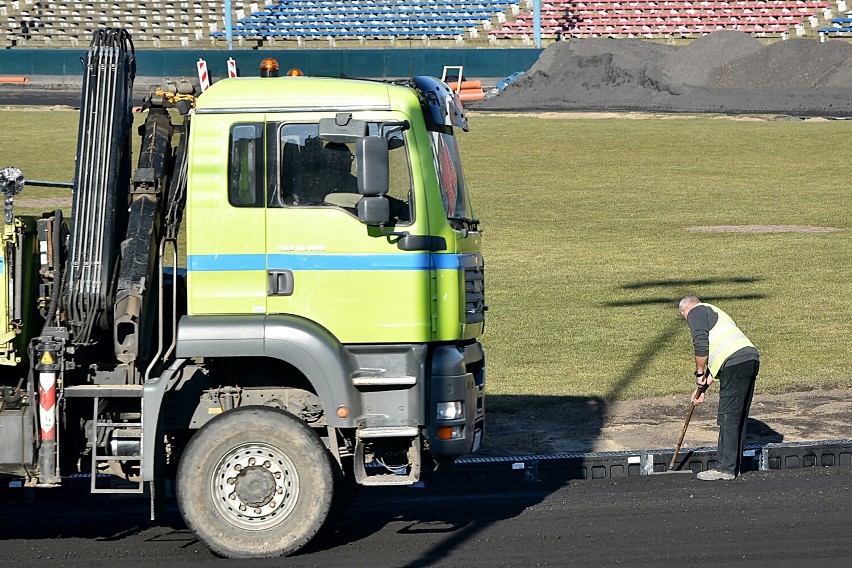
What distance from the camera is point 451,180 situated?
910cm

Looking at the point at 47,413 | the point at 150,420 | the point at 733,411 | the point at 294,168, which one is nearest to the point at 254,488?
the point at 150,420

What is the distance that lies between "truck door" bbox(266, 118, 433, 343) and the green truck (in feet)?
0.04

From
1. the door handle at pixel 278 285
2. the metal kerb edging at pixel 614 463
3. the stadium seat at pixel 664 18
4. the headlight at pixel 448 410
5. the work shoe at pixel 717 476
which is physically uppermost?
the stadium seat at pixel 664 18

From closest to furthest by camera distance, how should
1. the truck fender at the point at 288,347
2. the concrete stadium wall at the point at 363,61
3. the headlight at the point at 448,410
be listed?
1. the truck fender at the point at 288,347
2. the headlight at the point at 448,410
3. the concrete stadium wall at the point at 363,61

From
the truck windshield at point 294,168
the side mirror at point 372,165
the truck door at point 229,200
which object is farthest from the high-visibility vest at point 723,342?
the truck door at point 229,200

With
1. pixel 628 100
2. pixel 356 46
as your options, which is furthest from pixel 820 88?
pixel 356 46

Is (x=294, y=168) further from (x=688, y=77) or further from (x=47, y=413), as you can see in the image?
(x=688, y=77)

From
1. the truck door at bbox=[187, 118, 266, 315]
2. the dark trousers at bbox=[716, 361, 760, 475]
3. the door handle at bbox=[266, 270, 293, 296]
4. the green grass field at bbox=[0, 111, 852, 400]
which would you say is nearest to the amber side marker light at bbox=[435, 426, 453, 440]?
the door handle at bbox=[266, 270, 293, 296]

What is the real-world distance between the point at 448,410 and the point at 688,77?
151 ft

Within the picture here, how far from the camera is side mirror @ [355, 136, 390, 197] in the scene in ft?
27.0

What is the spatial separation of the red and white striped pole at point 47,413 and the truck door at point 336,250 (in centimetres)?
146

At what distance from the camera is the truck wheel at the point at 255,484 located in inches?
339

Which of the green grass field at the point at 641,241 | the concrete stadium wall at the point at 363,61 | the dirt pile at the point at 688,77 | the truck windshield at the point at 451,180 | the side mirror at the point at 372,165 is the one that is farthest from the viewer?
the concrete stadium wall at the point at 363,61

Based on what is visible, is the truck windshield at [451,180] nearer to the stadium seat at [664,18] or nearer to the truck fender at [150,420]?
the truck fender at [150,420]
